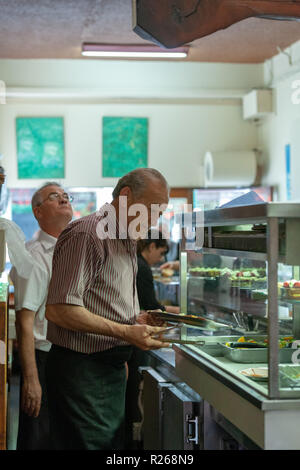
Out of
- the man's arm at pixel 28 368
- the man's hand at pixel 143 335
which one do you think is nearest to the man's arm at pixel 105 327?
the man's hand at pixel 143 335

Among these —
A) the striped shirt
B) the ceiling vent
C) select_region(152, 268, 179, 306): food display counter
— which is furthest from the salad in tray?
the ceiling vent

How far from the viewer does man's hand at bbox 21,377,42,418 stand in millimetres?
3115

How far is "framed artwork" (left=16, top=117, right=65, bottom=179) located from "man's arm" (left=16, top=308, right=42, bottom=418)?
513 cm

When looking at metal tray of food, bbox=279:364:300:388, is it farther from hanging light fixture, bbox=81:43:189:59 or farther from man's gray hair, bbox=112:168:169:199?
hanging light fixture, bbox=81:43:189:59

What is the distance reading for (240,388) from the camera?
1934 mm

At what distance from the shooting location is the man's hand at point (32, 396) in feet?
10.2

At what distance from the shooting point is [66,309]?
7.64 ft

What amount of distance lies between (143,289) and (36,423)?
119 cm

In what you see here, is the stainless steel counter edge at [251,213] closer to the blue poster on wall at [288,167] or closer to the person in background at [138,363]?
the person in background at [138,363]

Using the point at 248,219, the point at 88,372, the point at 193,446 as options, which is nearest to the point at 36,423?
the point at 88,372

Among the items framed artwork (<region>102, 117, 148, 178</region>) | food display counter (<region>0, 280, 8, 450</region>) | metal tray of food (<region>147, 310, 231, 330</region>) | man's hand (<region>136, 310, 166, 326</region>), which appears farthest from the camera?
framed artwork (<region>102, 117, 148, 178</region>)

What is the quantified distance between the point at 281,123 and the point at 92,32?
2.47 meters

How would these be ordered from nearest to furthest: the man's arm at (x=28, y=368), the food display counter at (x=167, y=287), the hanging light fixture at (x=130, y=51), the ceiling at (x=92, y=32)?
the man's arm at (x=28, y=368)
the ceiling at (x=92, y=32)
the food display counter at (x=167, y=287)
the hanging light fixture at (x=130, y=51)

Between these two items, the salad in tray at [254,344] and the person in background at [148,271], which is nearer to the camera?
the salad in tray at [254,344]
